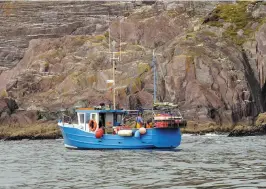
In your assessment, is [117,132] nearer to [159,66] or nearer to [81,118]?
[81,118]

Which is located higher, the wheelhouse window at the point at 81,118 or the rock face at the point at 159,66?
the rock face at the point at 159,66

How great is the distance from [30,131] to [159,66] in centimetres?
2198

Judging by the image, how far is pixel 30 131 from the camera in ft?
285

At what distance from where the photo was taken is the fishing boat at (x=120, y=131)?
5128cm

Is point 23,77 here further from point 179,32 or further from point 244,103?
point 244,103

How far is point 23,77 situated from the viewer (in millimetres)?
112062

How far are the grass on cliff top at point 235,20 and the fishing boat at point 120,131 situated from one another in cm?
5418

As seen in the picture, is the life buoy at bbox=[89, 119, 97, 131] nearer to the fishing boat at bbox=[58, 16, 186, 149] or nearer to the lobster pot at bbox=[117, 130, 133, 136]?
the fishing boat at bbox=[58, 16, 186, 149]

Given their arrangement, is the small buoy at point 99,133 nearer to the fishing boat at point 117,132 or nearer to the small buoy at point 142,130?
the fishing boat at point 117,132

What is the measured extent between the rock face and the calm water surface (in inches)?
1676

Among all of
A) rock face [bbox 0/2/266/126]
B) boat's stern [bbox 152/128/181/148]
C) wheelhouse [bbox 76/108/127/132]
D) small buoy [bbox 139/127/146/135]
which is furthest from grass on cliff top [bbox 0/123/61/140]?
boat's stern [bbox 152/128/181/148]

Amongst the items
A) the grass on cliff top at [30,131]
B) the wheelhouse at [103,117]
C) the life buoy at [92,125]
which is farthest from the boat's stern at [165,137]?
the grass on cliff top at [30,131]

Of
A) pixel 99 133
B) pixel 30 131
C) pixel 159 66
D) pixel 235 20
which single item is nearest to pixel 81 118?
pixel 99 133

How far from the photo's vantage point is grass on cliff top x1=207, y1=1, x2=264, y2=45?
353 feet
